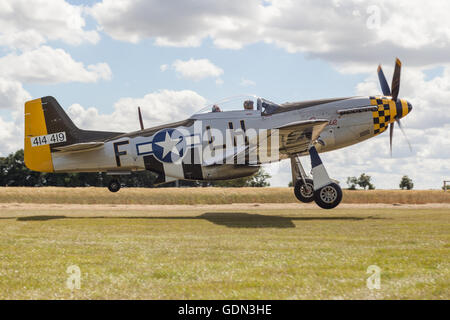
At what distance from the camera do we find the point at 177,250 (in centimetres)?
840

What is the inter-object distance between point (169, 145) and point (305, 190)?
545cm

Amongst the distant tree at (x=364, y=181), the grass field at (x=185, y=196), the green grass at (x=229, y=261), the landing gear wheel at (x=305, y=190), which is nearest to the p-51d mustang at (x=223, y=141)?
the landing gear wheel at (x=305, y=190)

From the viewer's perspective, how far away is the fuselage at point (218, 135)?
52.5 feet

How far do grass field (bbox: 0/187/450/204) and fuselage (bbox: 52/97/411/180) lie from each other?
889 centimetres

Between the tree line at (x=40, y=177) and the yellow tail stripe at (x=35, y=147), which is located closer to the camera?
the yellow tail stripe at (x=35, y=147)

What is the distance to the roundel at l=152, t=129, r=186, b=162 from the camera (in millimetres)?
16516

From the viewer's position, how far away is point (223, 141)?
634 inches

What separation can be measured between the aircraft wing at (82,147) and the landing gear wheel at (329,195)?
8.15m

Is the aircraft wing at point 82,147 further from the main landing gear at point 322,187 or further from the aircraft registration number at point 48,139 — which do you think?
the main landing gear at point 322,187

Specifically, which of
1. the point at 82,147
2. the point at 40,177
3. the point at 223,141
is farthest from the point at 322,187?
the point at 40,177

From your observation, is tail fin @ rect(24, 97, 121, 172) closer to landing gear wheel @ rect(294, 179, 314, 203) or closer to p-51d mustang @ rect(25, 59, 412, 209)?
p-51d mustang @ rect(25, 59, 412, 209)

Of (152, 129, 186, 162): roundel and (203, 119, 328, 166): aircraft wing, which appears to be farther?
(152, 129, 186, 162): roundel

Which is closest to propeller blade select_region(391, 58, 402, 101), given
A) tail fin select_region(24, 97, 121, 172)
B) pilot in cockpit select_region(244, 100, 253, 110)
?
pilot in cockpit select_region(244, 100, 253, 110)
